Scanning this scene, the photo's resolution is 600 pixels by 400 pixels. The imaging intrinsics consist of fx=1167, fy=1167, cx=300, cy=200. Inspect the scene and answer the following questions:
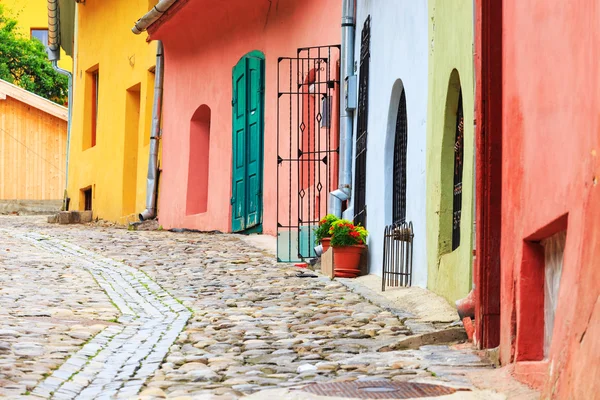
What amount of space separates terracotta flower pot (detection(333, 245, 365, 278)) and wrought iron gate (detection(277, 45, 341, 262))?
1.22 meters

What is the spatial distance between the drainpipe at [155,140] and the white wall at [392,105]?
756cm

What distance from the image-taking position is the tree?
34.6 m

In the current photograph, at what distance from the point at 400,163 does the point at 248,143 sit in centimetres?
621

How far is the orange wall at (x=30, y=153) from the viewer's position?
28938 mm

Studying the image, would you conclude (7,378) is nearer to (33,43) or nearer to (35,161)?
(35,161)

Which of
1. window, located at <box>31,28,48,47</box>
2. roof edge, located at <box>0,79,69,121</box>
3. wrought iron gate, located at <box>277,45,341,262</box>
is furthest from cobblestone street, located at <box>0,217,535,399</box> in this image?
window, located at <box>31,28,48,47</box>

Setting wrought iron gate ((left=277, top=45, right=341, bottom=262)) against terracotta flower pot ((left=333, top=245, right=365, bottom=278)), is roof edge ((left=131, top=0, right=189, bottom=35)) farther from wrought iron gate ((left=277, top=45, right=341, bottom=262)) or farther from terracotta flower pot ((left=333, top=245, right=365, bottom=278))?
terracotta flower pot ((left=333, top=245, right=365, bottom=278))

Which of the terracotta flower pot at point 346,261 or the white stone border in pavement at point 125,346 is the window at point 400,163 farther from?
the white stone border in pavement at point 125,346

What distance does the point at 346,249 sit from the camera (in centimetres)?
1159

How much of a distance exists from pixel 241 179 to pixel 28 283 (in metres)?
6.71

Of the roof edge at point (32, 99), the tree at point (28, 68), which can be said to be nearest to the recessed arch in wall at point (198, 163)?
the roof edge at point (32, 99)

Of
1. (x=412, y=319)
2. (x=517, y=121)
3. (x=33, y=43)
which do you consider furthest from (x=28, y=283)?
(x=33, y=43)

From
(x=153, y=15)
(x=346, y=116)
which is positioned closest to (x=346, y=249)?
(x=346, y=116)

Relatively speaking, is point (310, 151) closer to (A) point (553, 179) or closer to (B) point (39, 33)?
(A) point (553, 179)
